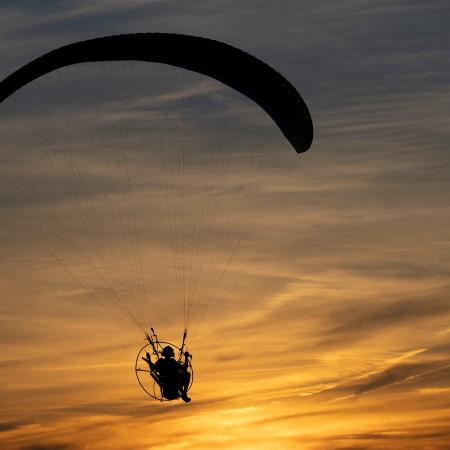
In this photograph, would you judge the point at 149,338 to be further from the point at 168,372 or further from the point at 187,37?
the point at 187,37

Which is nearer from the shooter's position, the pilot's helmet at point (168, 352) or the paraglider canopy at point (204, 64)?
the paraglider canopy at point (204, 64)

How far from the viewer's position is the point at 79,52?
6381 centimetres

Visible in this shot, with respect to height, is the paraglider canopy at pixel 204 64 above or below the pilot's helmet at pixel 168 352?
above

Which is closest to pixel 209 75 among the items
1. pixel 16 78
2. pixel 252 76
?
pixel 252 76

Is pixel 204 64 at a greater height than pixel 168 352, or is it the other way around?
pixel 204 64

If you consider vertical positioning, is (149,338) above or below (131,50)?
below

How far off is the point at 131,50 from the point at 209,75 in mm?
3113

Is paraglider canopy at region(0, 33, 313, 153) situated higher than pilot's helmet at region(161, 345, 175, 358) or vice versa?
Result: paraglider canopy at region(0, 33, 313, 153)

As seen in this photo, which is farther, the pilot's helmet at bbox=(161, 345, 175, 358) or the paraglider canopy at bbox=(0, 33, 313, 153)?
the pilot's helmet at bbox=(161, 345, 175, 358)

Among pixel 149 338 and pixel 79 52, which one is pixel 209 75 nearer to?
pixel 79 52

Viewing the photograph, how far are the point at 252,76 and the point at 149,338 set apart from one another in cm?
963

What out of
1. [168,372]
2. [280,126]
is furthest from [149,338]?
[280,126]

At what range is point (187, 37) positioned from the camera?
63.9m

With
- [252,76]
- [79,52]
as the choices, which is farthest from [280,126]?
[79,52]
